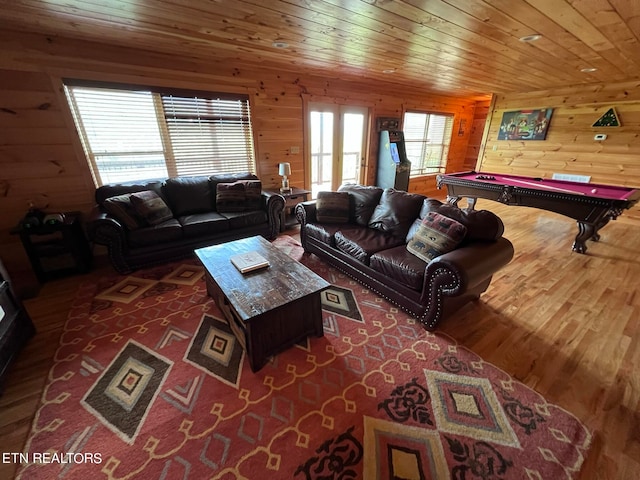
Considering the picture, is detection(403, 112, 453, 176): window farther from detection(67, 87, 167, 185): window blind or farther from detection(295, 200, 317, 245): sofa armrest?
detection(67, 87, 167, 185): window blind

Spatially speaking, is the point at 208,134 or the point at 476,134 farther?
the point at 476,134

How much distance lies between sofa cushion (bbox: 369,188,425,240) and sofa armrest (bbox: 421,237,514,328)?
729 mm

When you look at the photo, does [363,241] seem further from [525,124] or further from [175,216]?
[525,124]

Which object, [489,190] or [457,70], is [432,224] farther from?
[457,70]

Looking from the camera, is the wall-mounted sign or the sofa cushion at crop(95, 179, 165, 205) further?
the wall-mounted sign

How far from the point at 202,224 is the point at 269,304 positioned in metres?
1.98

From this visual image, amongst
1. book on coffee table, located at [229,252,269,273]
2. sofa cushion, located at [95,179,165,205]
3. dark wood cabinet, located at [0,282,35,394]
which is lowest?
dark wood cabinet, located at [0,282,35,394]

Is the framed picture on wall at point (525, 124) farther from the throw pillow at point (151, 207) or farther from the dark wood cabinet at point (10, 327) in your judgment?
the dark wood cabinet at point (10, 327)

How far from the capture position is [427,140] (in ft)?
21.7

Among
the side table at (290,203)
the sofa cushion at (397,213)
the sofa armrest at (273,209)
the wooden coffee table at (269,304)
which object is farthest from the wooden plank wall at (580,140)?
the wooden coffee table at (269,304)

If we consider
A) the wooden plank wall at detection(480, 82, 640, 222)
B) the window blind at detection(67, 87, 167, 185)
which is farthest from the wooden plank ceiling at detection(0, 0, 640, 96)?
the wooden plank wall at detection(480, 82, 640, 222)

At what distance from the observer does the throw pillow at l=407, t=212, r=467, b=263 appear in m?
2.12

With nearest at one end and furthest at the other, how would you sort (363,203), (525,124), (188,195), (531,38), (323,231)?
(531,38), (323,231), (363,203), (188,195), (525,124)

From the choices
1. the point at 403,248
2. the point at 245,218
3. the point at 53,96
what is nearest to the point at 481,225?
the point at 403,248
